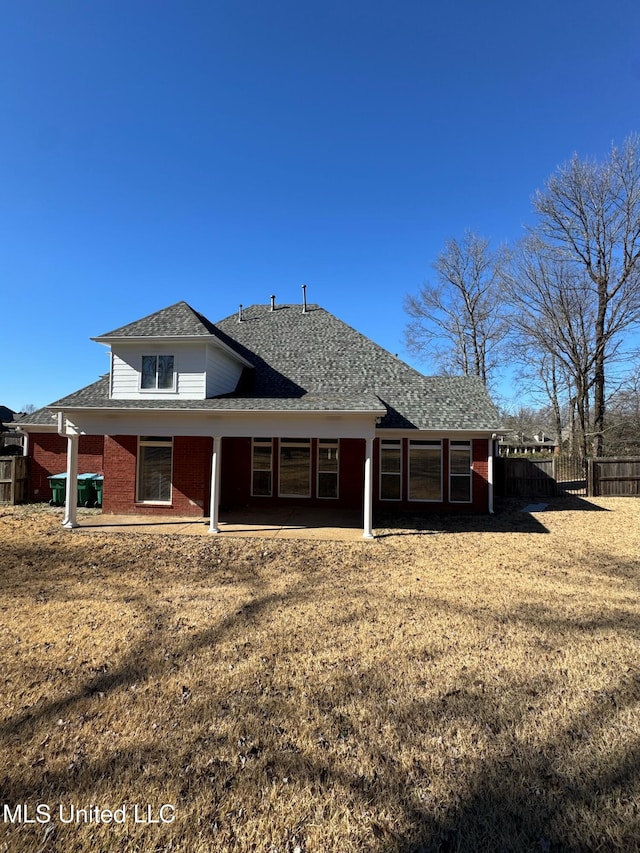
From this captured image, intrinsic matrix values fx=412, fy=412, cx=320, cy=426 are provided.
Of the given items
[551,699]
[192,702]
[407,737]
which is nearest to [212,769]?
[192,702]

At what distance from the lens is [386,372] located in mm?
14398

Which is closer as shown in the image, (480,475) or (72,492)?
(72,492)

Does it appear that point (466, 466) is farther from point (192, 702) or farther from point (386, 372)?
point (192, 702)

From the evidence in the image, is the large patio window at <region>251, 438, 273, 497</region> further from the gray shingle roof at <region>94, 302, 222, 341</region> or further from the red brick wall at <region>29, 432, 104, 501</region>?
the red brick wall at <region>29, 432, 104, 501</region>

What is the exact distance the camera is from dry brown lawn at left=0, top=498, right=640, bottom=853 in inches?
93.6

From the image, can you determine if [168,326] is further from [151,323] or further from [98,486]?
[98,486]

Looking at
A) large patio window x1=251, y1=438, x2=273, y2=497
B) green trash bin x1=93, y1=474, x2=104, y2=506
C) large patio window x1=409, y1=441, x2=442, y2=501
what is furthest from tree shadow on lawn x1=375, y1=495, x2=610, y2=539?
green trash bin x1=93, y1=474, x2=104, y2=506

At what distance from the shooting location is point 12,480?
14062 mm

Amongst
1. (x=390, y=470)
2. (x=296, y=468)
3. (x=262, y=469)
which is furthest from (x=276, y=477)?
(x=390, y=470)

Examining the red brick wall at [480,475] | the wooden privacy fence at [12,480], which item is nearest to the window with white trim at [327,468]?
the red brick wall at [480,475]

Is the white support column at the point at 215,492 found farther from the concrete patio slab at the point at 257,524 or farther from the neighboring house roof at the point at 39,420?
the neighboring house roof at the point at 39,420

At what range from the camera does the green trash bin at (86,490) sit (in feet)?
43.3

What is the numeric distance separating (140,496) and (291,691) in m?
10.0

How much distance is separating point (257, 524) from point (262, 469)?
303 centimetres
